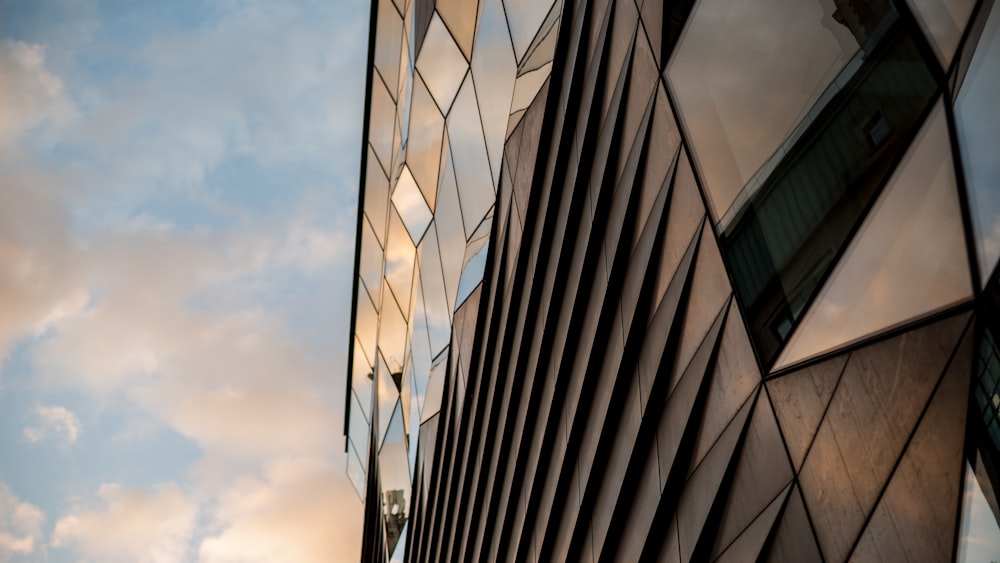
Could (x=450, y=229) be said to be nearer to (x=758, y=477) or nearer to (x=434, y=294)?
(x=434, y=294)

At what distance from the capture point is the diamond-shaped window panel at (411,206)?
1923 centimetres

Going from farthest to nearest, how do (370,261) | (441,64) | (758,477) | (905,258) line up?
(370,261) < (441,64) < (758,477) < (905,258)

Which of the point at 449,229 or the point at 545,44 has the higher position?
the point at 449,229

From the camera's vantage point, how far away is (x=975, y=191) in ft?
12.8

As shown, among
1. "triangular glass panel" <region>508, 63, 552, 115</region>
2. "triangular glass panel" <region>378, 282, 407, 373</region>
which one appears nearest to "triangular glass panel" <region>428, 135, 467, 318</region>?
"triangular glass panel" <region>508, 63, 552, 115</region>

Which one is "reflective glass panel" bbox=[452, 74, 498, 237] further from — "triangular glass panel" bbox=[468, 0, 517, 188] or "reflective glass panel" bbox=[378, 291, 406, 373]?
→ "reflective glass panel" bbox=[378, 291, 406, 373]

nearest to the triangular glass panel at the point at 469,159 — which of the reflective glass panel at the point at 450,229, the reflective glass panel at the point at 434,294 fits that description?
the reflective glass panel at the point at 450,229

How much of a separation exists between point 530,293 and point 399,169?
927cm

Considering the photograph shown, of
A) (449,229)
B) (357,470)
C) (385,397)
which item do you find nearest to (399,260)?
(449,229)

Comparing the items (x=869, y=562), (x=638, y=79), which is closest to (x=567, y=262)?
(x=638, y=79)

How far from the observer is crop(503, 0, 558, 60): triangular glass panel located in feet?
40.5

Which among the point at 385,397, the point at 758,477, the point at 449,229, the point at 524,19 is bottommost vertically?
the point at 758,477

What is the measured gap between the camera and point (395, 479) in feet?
82.9

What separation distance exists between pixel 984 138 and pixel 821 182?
1.51 metres
